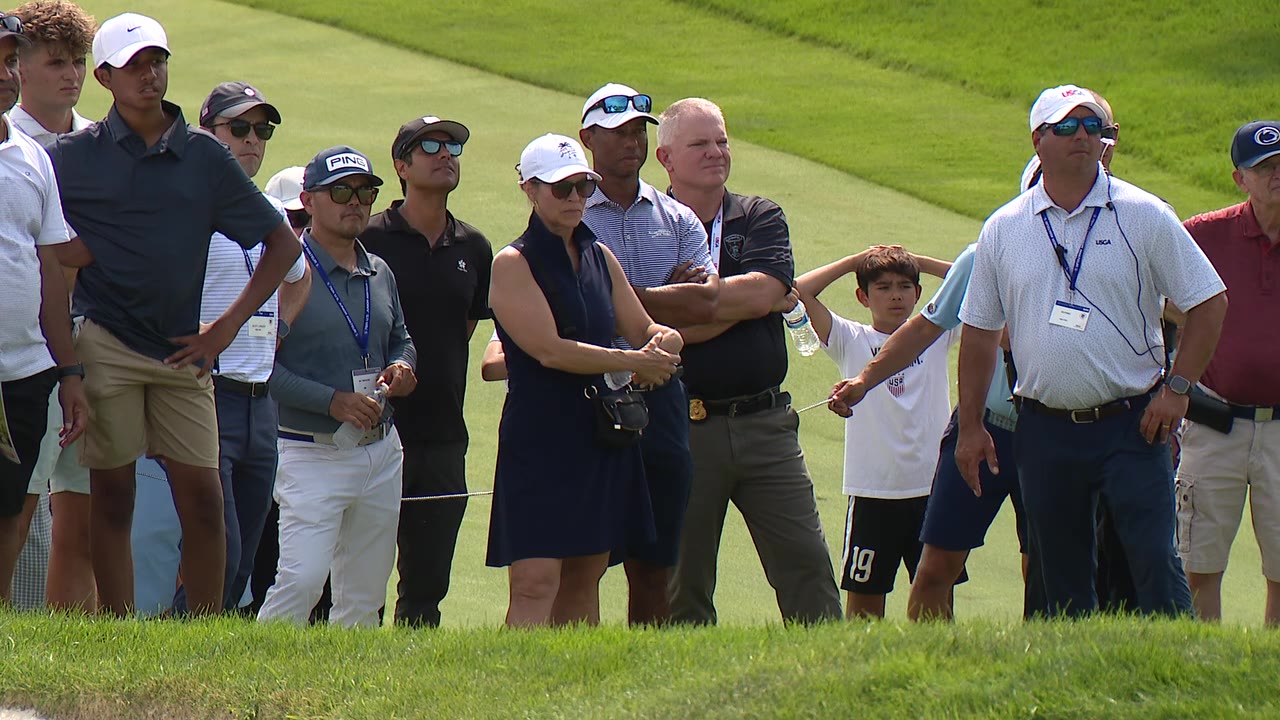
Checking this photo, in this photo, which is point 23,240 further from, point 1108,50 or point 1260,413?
point 1108,50

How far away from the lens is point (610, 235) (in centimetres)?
633

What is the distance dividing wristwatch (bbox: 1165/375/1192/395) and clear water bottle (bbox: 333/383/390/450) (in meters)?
2.58

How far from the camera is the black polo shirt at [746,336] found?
6.58 metres

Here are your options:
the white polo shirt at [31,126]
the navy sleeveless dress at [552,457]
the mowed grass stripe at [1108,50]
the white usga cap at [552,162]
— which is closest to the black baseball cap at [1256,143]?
the white usga cap at [552,162]

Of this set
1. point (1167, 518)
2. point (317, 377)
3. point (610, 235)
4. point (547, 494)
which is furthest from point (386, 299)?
point (1167, 518)

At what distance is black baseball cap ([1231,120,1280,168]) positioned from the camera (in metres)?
6.45

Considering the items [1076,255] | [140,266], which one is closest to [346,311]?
→ [140,266]

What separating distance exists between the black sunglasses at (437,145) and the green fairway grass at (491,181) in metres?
1.79

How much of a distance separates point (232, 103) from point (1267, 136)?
379cm

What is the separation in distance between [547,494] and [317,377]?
1169 millimetres

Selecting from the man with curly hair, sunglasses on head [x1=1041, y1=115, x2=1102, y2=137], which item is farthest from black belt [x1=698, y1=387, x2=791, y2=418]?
the man with curly hair

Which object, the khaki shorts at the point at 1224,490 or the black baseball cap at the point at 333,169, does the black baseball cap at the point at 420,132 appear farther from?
the khaki shorts at the point at 1224,490

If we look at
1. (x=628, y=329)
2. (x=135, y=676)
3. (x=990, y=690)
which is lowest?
(x=135, y=676)

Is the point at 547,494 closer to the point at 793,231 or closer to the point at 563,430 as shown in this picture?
the point at 563,430
